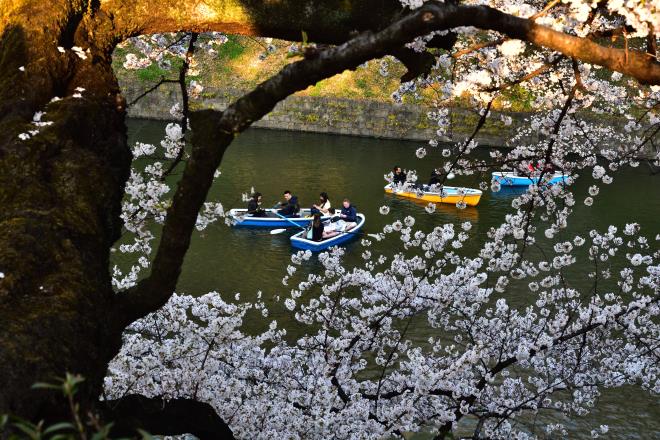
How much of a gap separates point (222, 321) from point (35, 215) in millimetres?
3982

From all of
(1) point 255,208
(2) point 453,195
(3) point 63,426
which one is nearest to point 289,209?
(1) point 255,208

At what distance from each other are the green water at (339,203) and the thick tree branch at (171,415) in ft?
26.5

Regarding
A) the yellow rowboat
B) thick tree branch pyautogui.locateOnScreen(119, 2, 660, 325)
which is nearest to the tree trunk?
thick tree branch pyautogui.locateOnScreen(119, 2, 660, 325)

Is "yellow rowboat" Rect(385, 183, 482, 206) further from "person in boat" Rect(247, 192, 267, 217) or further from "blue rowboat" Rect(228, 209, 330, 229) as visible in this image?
"person in boat" Rect(247, 192, 267, 217)

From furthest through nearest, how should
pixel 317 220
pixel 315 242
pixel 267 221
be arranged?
pixel 267 221, pixel 315 242, pixel 317 220

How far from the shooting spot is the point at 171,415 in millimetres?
3898

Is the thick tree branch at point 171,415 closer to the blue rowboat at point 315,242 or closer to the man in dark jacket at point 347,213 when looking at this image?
the blue rowboat at point 315,242

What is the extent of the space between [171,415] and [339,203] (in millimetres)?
18840

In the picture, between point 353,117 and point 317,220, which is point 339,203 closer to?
point 317,220

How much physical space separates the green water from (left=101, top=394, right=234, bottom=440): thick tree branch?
807 centimetres

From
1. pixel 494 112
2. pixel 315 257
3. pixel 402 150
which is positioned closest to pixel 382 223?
pixel 315 257

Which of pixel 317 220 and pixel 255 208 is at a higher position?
pixel 317 220

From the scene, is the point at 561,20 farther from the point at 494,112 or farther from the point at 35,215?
the point at 494,112

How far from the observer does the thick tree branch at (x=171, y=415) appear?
373 centimetres
